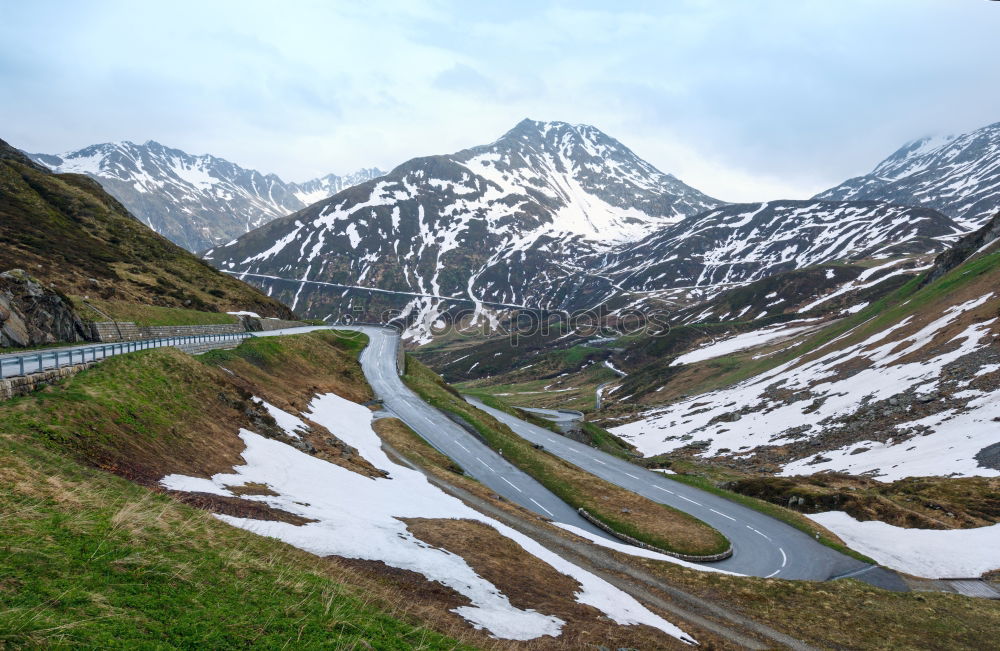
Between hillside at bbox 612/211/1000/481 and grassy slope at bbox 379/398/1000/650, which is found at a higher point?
hillside at bbox 612/211/1000/481

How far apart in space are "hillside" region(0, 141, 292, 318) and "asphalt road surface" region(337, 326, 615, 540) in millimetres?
28936

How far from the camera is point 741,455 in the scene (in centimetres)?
6412

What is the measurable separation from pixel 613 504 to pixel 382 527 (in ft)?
82.8

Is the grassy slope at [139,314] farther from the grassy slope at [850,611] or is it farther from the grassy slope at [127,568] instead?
the grassy slope at [850,611]

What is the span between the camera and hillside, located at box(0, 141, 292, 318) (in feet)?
177

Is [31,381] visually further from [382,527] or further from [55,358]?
[382,527]

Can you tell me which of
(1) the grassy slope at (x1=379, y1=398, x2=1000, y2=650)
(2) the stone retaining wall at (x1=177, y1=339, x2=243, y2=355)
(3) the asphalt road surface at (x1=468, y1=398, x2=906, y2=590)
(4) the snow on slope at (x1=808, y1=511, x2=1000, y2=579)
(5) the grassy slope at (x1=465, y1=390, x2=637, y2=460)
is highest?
(2) the stone retaining wall at (x1=177, y1=339, x2=243, y2=355)

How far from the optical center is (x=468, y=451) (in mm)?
50250

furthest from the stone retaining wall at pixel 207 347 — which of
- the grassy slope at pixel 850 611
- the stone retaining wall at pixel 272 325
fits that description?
the grassy slope at pixel 850 611

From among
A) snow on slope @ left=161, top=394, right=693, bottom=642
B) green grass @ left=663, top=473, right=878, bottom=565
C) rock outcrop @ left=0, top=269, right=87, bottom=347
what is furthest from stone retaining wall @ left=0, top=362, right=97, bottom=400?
green grass @ left=663, top=473, right=878, bottom=565

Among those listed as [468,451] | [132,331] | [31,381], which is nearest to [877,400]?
[468,451]

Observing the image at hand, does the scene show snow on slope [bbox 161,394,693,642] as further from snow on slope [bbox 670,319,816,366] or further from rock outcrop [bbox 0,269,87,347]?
snow on slope [bbox 670,319,816,366]

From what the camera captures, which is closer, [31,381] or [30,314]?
[31,381]

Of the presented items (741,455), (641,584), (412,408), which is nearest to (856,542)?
(641,584)
